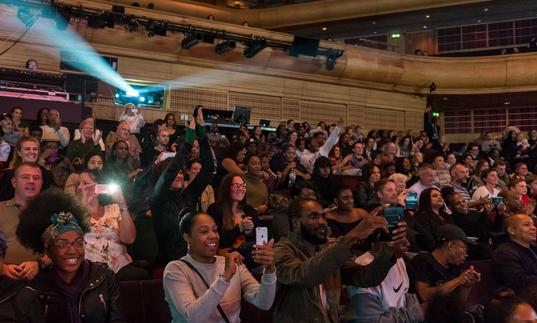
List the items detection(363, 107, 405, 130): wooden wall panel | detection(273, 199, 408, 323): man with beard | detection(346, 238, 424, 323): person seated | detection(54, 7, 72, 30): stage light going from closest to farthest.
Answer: detection(273, 199, 408, 323): man with beard, detection(346, 238, 424, 323): person seated, detection(54, 7, 72, 30): stage light, detection(363, 107, 405, 130): wooden wall panel

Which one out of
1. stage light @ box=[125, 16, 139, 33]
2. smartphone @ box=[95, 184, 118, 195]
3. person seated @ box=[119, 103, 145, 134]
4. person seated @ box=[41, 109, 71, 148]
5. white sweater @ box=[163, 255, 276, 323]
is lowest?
white sweater @ box=[163, 255, 276, 323]

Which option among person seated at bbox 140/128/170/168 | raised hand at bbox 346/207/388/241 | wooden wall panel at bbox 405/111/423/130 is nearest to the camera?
raised hand at bbox 346/207/388/241

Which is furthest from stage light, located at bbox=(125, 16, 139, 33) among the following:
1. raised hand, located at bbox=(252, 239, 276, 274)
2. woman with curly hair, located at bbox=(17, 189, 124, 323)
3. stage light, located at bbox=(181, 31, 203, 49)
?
raised hand, located at bbox=(252, 239, 276, 274)

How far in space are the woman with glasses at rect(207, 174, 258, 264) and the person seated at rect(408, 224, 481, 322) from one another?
1170 millimetres

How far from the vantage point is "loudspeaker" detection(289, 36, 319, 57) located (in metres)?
14.8

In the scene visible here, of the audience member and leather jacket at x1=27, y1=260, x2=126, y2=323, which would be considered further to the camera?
the audience member

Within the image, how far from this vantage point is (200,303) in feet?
8.66

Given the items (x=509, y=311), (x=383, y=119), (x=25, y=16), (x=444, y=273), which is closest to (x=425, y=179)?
(x=444, y=273)

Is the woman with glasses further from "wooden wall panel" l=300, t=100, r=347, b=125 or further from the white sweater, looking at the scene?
"wooden wall panel" l=300, t=100, r=347, b=125

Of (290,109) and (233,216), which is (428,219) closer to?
(233,216)

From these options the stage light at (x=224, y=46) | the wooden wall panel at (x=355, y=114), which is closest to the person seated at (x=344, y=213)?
the stage light at (x=224, y=46)

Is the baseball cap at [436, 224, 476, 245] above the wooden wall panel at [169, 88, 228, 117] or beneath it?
beneath

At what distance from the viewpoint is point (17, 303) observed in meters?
2.34

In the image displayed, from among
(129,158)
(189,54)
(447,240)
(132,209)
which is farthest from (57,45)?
(447,240)
